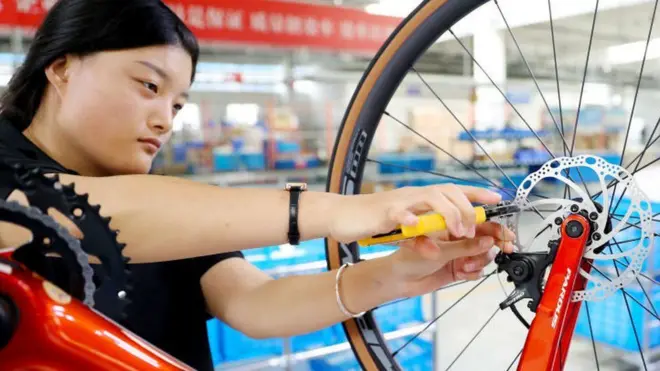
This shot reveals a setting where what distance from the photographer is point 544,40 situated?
33.1ft

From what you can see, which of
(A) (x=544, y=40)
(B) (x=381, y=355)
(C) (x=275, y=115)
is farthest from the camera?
(A) (x=544, y=40)

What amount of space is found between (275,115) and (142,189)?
6.49 meters

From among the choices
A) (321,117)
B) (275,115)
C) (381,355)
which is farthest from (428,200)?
(321,117)

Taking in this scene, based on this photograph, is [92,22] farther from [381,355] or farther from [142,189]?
[381,355]

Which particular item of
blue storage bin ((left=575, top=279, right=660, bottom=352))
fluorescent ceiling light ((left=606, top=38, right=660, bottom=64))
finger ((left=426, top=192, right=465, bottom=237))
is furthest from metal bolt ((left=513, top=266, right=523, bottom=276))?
fluorescent ceiling light ((left=606, top=38, right=660, bottom=64))

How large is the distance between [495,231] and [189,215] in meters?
0.37

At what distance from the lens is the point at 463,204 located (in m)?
0.52

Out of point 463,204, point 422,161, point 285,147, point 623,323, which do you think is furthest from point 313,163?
point 463,204

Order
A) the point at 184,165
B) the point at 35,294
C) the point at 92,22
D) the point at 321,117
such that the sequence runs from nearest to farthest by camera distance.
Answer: the point at 35,294 < the point at 92,22 < the point at 184,165 < the point at 321,117

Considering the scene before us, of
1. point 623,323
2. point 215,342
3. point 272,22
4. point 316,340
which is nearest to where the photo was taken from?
point 215,342

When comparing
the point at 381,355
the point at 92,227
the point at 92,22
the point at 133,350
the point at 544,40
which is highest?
the point at 544,40

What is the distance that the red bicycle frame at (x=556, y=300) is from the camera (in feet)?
2.16

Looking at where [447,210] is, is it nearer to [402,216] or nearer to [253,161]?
[402,216]

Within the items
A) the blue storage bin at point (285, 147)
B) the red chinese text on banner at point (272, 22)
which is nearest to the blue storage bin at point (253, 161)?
the blue storage bin at point (285, 147)
